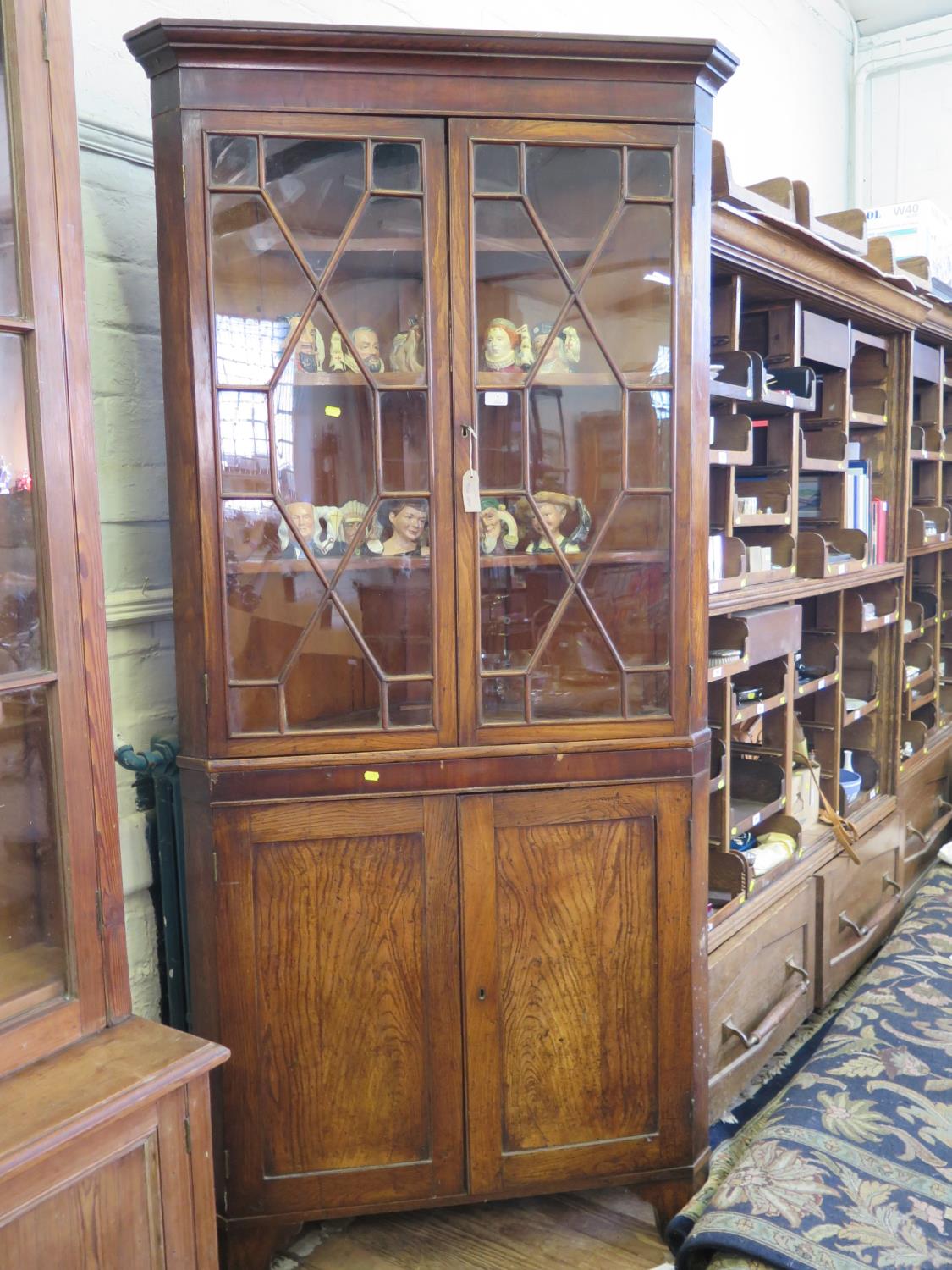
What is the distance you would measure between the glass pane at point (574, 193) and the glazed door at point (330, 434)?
18cm

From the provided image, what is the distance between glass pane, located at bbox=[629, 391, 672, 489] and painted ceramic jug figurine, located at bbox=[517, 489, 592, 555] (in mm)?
110

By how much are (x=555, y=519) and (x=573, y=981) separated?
0.87 metres

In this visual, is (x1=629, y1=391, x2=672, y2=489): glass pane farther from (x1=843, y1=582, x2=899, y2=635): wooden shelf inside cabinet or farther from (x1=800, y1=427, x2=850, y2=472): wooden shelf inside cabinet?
(x1=843, y1=582, x2=899, y2=635): wooden shelf inside cabinet

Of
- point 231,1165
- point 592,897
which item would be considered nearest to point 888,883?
point 592,897

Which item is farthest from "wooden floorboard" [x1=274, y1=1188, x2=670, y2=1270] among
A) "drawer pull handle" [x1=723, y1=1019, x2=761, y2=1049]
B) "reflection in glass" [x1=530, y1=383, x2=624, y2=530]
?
"reflection in glass" [x1=530, y1=383, x2=624, y2=530]

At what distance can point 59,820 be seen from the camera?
1388 millimetres

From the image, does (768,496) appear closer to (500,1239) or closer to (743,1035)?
(743,1035)

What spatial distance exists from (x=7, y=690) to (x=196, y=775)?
1.88ft

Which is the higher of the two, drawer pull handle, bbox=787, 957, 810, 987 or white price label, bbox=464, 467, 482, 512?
white price label, bbox=464, 467, 482, 512

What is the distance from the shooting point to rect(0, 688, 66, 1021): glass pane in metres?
1.34

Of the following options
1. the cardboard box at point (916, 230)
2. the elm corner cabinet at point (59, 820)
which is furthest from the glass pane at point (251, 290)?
the cardboard box at point (916, 230)

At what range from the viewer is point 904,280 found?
9.93 ft

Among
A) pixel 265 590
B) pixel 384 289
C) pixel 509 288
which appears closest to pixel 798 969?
pixel 265 590

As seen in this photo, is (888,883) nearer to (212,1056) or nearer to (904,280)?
(904,280)
